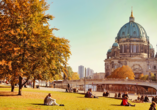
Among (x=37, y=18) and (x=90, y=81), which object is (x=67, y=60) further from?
(x=90, y=81)

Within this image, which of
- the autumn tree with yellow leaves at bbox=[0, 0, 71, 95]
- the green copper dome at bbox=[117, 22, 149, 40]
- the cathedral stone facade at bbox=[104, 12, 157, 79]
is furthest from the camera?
the green copper dome at bbox=[117, 22, 149, 40]

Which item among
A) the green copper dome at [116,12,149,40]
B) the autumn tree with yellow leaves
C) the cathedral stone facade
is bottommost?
the autumn tree with yellow leaves

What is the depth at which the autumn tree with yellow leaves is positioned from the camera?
2167 centimetres

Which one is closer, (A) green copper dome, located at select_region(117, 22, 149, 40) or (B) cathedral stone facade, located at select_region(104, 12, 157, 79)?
(B) cathedral stone facade, located at select_region(104, 12, 157, 79)

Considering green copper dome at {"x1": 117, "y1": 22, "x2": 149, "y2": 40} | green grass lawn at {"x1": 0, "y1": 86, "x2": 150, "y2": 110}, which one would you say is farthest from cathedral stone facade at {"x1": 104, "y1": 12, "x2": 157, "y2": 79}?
green grass lawn at {"x1": 0, "y1": 86, "x2": 150, "y2": 110}

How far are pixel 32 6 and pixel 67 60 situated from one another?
25.3ft

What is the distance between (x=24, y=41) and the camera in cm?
2223

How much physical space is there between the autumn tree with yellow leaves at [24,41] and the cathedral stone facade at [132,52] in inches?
4353

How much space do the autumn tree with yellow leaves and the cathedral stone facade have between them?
11056cm

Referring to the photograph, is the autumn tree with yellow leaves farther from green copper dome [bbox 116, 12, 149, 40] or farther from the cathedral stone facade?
green copper dome [bbox 116, 12, 149, 40]

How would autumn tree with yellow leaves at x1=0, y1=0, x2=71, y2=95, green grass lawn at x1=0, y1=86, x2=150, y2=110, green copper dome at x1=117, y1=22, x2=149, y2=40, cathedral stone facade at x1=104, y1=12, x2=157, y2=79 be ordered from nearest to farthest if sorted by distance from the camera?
green grass lawn at x1=0, y1=86, x2=150, y2=110 < autumn tree with yellow leaves at x1=0, y1=0, x2=71, y2=95 < cathedral stone facade at x1=104, y1=12, x2=157, y2=79 < green copper dome at x1=117, y1=22, x2=149, y2=40

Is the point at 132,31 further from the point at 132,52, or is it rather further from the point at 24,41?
the point at 24,41

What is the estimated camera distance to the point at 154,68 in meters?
132

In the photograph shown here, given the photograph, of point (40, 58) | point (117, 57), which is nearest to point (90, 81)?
point (117, 57)
